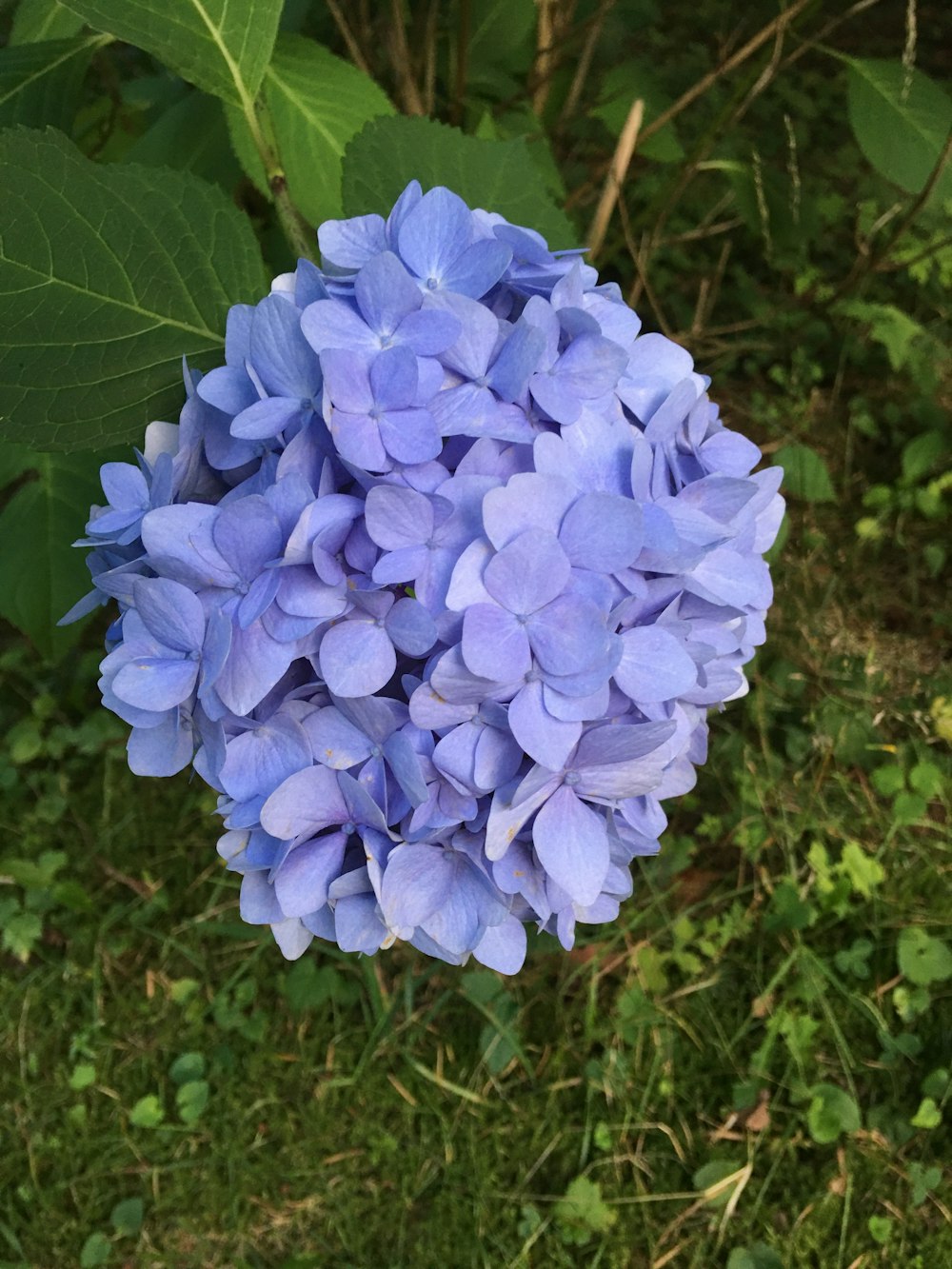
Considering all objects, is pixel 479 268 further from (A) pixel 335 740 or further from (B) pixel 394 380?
(A) pixel 335 740

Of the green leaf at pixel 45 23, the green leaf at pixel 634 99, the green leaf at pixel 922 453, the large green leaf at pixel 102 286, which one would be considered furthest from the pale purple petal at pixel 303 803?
the green leaf at pixel 922 453

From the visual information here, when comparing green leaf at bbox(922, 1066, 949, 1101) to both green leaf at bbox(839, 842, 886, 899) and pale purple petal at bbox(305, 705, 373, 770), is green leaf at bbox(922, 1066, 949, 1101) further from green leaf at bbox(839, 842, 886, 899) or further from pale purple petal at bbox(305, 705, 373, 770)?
pale purple petal at bbox(305, 705, 373, 770)

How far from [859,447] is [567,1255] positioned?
1.54 metres

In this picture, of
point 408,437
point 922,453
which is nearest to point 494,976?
point 408,437

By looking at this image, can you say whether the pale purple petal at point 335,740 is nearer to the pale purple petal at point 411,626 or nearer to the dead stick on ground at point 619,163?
the pale purple petal at point 411,626

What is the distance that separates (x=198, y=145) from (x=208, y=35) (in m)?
0.31

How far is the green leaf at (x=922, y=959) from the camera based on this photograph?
4.26 feet

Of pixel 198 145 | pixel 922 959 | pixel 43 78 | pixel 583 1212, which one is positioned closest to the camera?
pixel 43 78

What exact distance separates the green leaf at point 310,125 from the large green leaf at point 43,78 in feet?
0.61

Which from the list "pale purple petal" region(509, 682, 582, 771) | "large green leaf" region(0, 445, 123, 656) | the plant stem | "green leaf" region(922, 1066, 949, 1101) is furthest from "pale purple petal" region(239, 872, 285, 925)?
"green leaf" region(922, 1066, 949, 1101)

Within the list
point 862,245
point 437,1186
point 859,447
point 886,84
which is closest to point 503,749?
point 437,1186

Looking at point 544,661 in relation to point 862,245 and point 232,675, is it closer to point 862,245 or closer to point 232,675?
point 232,675

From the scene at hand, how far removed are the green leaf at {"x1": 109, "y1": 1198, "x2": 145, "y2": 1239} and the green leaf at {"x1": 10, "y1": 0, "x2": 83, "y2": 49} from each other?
1.41 m

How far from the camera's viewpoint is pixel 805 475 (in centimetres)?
170
